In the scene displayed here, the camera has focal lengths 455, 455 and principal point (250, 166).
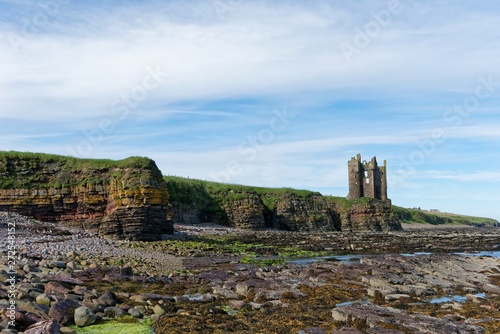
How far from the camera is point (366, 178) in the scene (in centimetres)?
9062

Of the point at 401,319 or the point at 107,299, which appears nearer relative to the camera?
the point at 401,319

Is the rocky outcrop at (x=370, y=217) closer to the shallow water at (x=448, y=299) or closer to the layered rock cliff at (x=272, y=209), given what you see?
the layered rock cliff at (x=272, y=209)

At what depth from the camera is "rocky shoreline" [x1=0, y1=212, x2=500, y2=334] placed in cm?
1051

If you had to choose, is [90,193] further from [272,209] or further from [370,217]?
[370,217]

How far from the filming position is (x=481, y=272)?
21734mm

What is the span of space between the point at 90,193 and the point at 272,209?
37861 millimetres

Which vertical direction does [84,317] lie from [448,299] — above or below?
above

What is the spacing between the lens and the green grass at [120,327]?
985 cm

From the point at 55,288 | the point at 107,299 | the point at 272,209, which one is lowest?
the point at 107,299

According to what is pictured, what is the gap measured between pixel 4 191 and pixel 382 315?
33.0 metres

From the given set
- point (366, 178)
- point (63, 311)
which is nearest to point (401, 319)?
point (63, 311)

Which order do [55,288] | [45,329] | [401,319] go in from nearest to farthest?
[45,329]
[401,319]
[55,288]

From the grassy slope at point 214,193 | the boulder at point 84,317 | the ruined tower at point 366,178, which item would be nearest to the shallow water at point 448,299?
the boulder at point 84,317

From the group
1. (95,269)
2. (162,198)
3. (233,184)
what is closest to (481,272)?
(95,269)
